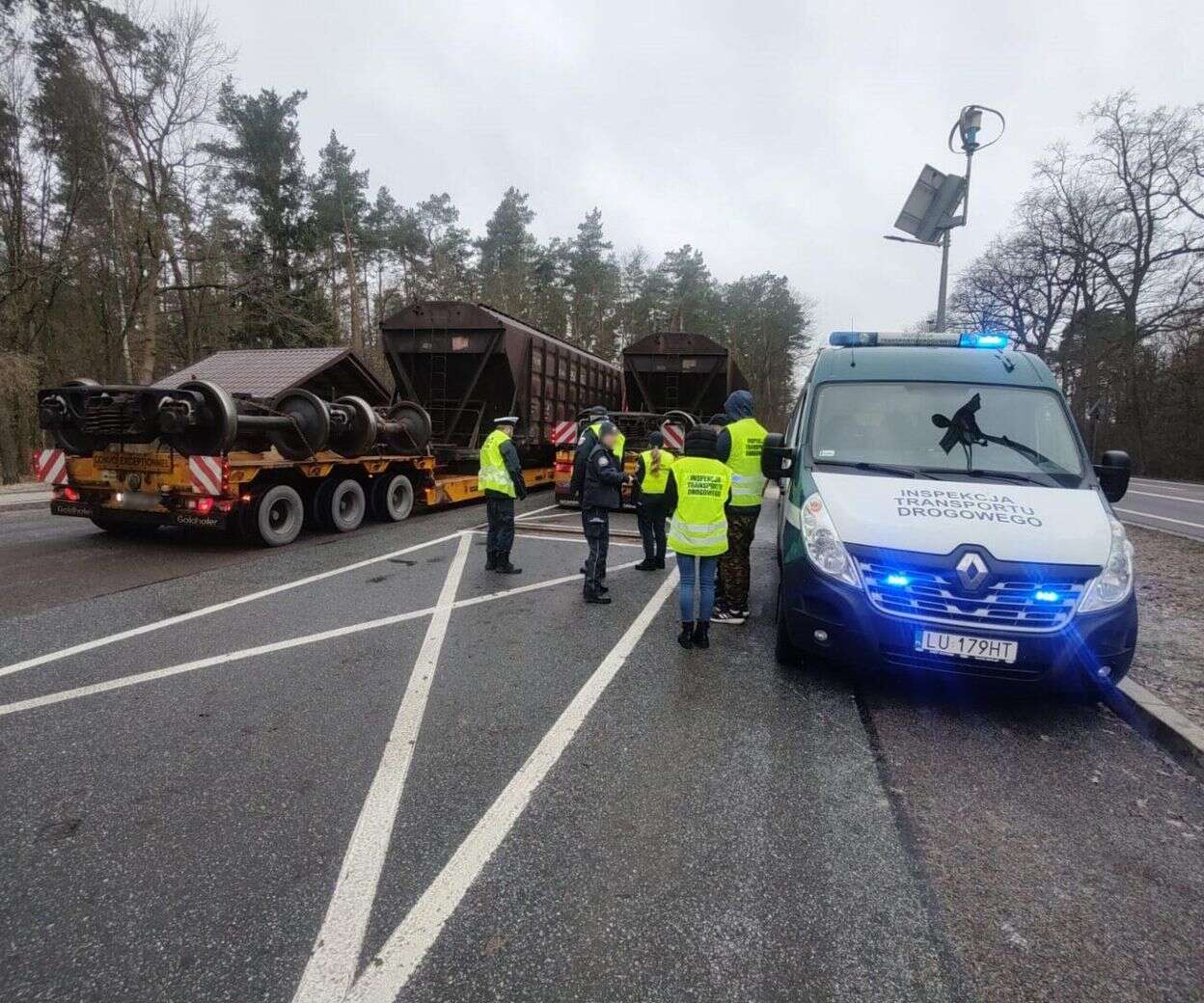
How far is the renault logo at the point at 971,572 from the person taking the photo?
10.5ft

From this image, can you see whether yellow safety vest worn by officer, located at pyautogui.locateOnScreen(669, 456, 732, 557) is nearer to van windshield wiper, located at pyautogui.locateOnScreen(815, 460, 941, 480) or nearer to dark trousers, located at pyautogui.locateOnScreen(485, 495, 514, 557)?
van windshield wiper, located at pyautogui.locateOnScreen(815, 460, 941, 480)

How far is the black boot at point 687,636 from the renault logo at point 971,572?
6.32 feet

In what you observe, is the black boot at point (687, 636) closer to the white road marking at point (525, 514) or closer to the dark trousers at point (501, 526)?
the dark trousers at point (501, 526)

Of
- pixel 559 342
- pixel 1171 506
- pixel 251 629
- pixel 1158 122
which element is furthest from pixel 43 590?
pixel 1158 122

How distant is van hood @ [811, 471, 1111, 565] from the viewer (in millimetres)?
3264

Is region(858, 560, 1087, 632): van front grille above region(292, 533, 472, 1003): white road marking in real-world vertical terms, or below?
above

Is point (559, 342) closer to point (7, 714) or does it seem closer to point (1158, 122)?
point (7, 714)

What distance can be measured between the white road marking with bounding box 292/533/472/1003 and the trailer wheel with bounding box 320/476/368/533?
531 centimetres

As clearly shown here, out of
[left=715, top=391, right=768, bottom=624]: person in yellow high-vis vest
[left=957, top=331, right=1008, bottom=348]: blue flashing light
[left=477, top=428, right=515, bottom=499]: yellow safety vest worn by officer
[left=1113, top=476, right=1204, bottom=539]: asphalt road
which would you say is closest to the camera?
[left=957, top=331, right=1008, bottom=348]: blue flashing light

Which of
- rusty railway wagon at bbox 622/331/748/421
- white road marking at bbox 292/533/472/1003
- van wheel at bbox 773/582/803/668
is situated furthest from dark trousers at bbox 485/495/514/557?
rusty railway wagon at bbox 622/331/748/421

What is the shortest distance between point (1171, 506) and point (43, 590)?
20277mm

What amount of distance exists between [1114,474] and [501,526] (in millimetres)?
5155

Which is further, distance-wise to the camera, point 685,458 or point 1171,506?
point 1171,506

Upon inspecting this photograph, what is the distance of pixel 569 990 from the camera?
1.75 metres
